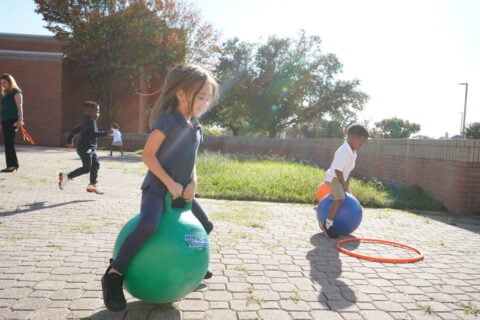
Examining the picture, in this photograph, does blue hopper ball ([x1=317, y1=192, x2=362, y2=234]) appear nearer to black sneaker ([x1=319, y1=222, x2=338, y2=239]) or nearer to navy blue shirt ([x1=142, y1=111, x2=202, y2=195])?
black sneaker ([x1=319, y1=222, x2=338, y2=239])

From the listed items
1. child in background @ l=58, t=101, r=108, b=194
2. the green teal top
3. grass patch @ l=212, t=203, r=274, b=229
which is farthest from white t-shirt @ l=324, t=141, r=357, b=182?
the green teal top

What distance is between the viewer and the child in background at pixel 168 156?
3.19 m

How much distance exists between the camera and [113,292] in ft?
10.5

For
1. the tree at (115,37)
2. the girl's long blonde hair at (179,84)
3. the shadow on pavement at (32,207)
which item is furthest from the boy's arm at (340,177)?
the tree at (115,37)

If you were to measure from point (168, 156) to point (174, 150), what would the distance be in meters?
0.07

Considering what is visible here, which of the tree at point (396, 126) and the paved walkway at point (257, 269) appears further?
the tree at point (396, 126)

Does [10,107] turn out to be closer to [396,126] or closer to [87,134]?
[87,134]

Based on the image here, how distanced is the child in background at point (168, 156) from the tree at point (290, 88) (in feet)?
117

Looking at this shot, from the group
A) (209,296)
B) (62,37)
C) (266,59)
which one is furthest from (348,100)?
(209,296)

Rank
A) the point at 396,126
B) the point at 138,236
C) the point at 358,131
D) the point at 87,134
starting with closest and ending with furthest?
the point at 138,236
the point at 358,131
the point at 87,134
the point at 396,126

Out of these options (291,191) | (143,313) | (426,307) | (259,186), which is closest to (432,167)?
(291,191)

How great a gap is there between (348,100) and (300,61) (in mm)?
6273

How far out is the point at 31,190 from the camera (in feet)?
29.6

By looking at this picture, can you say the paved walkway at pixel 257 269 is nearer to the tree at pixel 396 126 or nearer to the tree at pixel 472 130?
the tree at pixel 472 130
